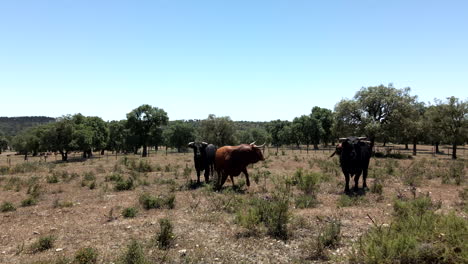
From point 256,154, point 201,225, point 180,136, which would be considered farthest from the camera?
point 180,136

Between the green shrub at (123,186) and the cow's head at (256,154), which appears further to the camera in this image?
the green shrub at (123,186)

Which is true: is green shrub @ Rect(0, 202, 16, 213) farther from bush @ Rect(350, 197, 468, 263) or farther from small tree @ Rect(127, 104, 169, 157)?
small tree @ Rect(127, 104, 169, 157)

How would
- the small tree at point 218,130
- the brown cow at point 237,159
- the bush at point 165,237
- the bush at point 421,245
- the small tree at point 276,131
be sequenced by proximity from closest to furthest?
the bush at point 421,245
the bush at point 165,237
the brown cow at point 237,159
the small tree at point 218,130
the small tree at point 276,131

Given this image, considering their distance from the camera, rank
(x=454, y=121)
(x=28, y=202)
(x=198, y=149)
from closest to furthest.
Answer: (x=28, y=202)
(x=198, y=149)
(x=454, y=121)

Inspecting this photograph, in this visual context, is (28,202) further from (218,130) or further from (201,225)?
(218,130)

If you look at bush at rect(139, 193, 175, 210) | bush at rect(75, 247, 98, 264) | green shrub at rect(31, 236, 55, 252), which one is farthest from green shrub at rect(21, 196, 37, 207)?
bush at rect(75, 247, 98, 264)

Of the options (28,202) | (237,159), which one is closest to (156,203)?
(237,159)

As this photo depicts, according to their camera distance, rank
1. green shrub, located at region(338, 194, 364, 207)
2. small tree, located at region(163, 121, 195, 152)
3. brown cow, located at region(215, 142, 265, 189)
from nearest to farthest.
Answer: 1. green shrub, located at region(338, 194, 364, 207)
2. brown cow, located at region(215, 142, 265, 189)
3. small tree, located at region(163, 121, 195, 152)

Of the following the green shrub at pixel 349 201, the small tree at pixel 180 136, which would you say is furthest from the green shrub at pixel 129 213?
the small tree at pixel 180 136

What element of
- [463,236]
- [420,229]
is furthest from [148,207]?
[463,236]

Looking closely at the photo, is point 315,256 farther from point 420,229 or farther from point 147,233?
point 147,233

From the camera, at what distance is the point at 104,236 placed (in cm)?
710

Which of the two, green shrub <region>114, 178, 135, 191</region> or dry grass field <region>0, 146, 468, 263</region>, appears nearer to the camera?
dry grass field <region>0, 146, 468, 263</region>

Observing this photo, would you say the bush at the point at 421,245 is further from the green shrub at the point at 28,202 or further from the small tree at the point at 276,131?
the small tree at the point at 276,131
